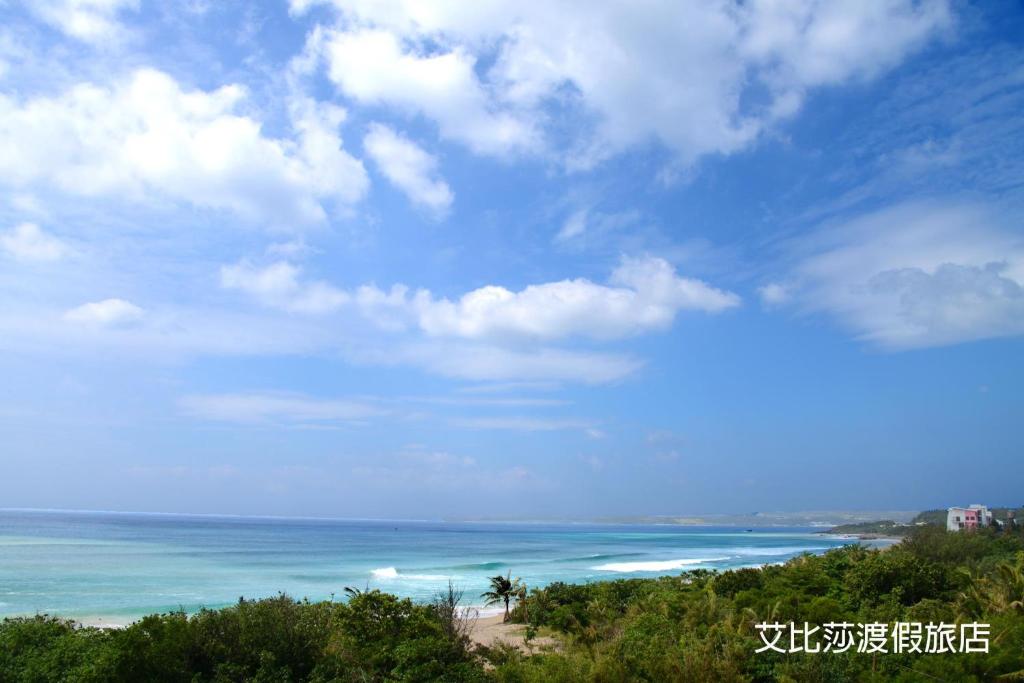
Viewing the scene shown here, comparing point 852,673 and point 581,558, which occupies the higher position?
point 852,673

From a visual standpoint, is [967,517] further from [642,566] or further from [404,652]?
[404,652]

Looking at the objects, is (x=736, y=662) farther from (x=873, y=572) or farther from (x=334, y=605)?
(x=873, y=572)

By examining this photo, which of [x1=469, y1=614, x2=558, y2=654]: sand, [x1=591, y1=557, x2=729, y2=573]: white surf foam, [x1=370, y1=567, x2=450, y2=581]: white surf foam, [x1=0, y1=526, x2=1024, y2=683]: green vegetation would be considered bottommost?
[x1=591, y1=557, x2=729, y2=573]: white surf foam

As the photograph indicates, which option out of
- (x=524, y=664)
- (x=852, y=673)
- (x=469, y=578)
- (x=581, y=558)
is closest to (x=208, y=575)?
(x=469, y=578)

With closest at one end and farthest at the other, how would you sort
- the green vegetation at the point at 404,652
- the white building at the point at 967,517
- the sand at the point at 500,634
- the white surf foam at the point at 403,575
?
the green vegetation at the point at 404,652, the sand at the point at 500,634, the white surf foam at the point at 403,575, the white building at the point at 967,517

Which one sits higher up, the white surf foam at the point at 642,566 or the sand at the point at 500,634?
the sand at the point at 500,634

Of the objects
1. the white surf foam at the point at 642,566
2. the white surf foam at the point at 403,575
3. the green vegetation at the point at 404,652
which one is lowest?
the white surf foam at the point at 642,566

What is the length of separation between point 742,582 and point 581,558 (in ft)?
186

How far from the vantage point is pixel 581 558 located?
80.2 m

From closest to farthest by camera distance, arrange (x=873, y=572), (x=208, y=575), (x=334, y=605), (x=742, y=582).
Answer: (x=334, y=605)
(x=873, y=572)
(x=742, y=582)
(x=208, y=575)

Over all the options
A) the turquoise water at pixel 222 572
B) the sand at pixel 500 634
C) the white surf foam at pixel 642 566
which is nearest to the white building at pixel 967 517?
the turquoise water at pixel 222 572

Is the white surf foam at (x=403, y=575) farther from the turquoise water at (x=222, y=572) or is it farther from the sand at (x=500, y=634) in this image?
the sand at (x=500, y=634)

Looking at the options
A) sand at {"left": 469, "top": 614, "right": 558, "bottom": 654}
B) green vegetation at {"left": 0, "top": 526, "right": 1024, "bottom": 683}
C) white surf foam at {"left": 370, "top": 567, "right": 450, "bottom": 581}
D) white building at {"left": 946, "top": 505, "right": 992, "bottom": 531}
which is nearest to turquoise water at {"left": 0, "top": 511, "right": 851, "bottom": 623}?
white surf foam at {"left": 370, "top": 567, "right": 450, "bottom": 581}

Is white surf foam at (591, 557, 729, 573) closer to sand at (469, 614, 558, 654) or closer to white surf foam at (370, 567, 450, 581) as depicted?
white surf foam at (370, 567, 450, 581)
